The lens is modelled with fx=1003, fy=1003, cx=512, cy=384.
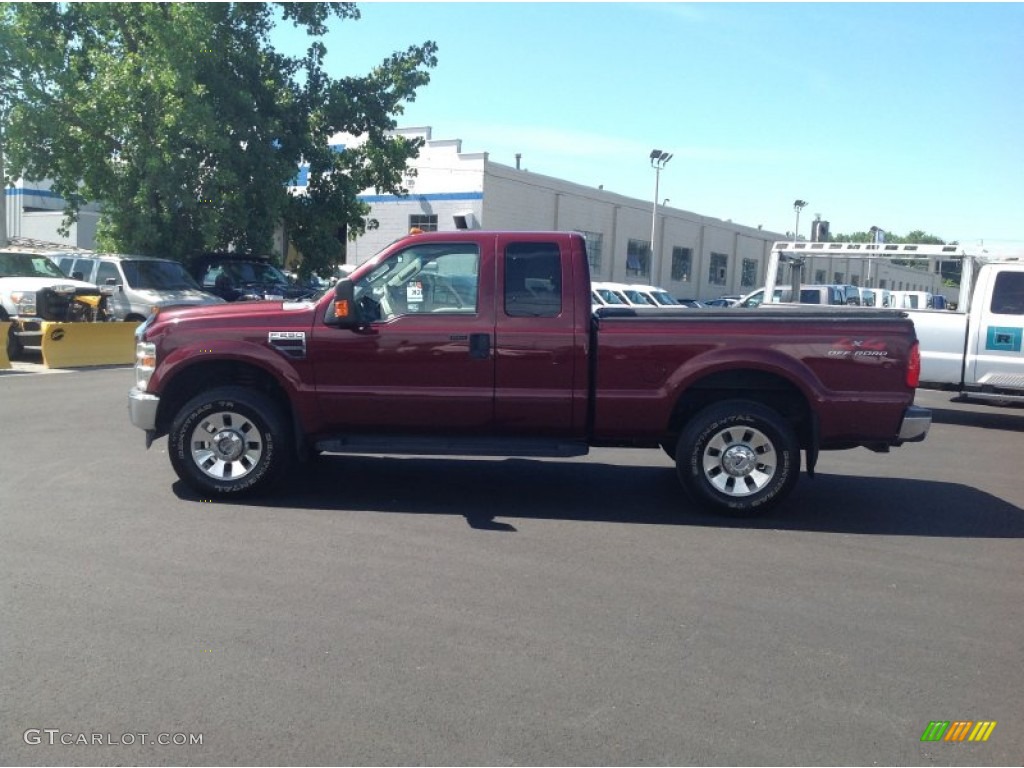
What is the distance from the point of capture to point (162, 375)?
7.63 metres

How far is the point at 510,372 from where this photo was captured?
750 cm

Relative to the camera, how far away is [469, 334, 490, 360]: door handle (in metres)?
7.48

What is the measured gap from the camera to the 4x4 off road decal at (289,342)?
7.54 meters

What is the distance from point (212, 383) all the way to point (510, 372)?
239 centimetres

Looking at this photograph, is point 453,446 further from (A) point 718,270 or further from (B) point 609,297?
(A) point 718,270

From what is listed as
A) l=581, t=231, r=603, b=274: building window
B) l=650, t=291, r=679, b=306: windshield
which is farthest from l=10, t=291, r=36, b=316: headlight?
l=581, t=231, r=603, b=274: building window

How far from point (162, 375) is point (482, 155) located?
94.5ft

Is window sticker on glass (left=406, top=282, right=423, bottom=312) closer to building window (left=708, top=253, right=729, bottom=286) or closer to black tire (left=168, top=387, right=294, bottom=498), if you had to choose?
black tire (left=168, top=387, right=294, bottom=498)

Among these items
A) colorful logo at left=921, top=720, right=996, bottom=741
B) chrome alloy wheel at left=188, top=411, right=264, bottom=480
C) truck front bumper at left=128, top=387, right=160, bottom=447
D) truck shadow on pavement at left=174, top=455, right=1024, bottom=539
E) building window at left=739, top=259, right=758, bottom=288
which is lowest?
colorful logo at left=921, top=720, right=996, bottom=741

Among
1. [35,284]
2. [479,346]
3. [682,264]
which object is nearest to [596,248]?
[682,264]

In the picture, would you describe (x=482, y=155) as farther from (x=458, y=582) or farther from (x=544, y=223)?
(x=458, y=582)

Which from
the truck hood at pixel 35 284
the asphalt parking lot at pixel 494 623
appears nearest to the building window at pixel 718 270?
the truck hood at pixel 35 284

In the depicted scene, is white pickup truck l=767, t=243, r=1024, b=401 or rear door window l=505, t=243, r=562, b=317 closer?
rear door window l=505, t=243, r=562, b=317

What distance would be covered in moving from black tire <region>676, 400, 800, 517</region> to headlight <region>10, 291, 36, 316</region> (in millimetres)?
15562
